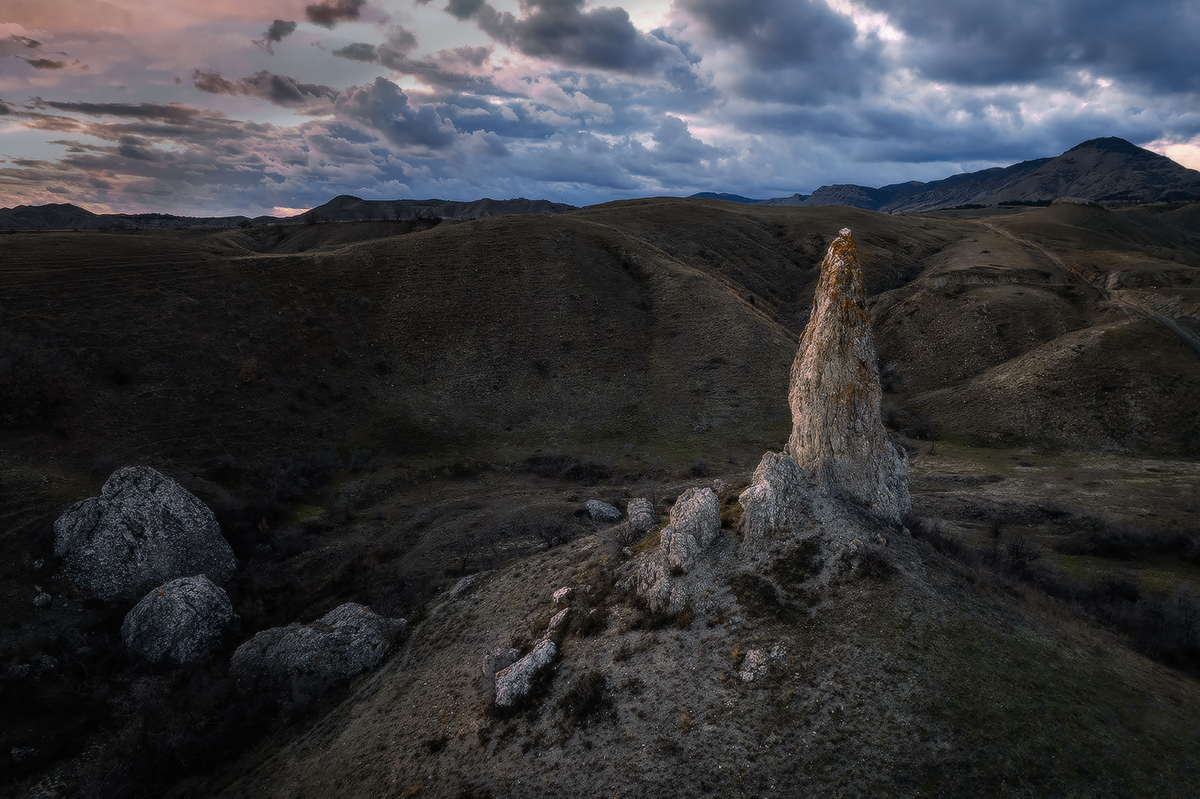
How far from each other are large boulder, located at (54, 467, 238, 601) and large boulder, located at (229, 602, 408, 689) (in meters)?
7.47

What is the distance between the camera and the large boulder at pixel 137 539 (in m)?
22.4

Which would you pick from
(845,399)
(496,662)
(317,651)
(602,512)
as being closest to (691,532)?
(845,399)

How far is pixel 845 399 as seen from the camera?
58.7 feet

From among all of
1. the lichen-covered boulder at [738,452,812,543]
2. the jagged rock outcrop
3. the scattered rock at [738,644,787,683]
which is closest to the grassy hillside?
the scattered rock at [738,644,787,683]

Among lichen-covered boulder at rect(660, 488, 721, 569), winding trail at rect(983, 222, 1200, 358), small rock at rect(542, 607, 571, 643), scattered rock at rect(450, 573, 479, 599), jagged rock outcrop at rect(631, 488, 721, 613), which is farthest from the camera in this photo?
winding trail at rect(983, 222, 1200, 358)

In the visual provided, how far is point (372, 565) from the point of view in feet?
87.7

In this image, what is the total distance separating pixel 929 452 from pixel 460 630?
39090 mm

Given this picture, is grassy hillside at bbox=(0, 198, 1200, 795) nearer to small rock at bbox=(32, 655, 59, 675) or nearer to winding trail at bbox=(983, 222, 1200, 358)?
small rock at bbox=(32, 655, 59, 675)

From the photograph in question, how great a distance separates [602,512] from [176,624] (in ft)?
66.3

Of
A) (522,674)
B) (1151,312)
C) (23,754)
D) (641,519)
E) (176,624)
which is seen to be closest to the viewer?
(522,674)

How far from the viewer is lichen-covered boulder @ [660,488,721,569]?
16.8 m

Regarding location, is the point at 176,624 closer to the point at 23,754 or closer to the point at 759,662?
the point at 23,754

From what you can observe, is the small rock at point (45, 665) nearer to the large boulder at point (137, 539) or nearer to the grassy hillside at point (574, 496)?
the grassy hillside at point (574, 496)

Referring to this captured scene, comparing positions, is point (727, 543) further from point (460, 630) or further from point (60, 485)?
point (60, 485)
